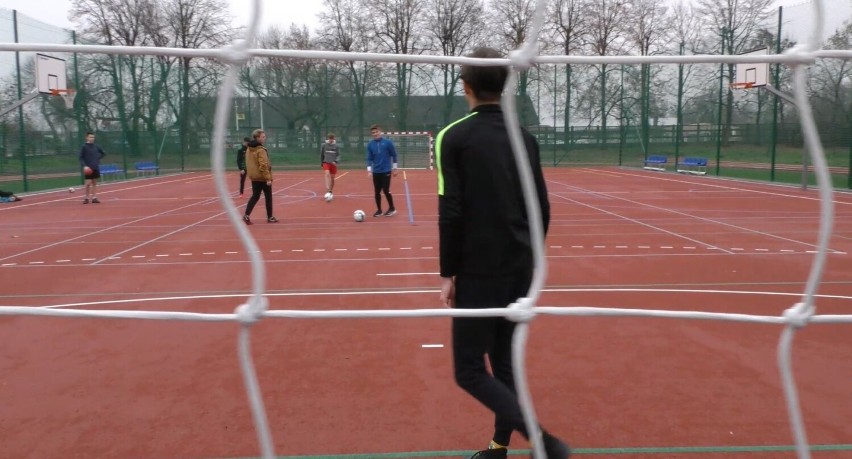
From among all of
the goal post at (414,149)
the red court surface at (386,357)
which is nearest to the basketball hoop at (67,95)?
the red court surface at (386,357)

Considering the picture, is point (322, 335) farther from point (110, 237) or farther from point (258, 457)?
point (110, 237)

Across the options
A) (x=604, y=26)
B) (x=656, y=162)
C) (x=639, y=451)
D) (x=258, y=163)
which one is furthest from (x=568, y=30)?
(x=639, y=451)

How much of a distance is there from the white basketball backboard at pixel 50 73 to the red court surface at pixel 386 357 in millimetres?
5128

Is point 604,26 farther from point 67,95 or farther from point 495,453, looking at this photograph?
point 495,453

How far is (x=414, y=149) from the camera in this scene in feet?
92.8

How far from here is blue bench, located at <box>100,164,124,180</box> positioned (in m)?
17.7

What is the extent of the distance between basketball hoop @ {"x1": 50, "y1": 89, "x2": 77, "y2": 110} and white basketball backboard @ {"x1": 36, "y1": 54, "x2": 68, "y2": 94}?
10cm

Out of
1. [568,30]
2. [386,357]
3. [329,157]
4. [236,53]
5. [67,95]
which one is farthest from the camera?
[568,30]

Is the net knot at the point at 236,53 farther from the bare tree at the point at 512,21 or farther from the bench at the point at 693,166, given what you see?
Result: the bench at the point at 693,166

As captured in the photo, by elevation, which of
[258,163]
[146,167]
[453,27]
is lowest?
[146,167]

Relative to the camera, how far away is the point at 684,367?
3699 mm

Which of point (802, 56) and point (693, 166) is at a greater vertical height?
point (802, 56)

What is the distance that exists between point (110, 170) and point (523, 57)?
18.6 m

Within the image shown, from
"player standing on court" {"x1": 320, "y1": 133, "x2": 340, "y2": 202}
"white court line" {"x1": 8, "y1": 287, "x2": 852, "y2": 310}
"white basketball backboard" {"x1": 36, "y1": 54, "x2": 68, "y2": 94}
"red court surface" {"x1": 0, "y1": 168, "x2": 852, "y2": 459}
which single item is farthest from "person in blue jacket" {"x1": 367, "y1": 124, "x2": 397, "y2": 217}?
"white basketball backboard" {"x1": 36, "y1": 54, "x2": 68, "y2": 94}
